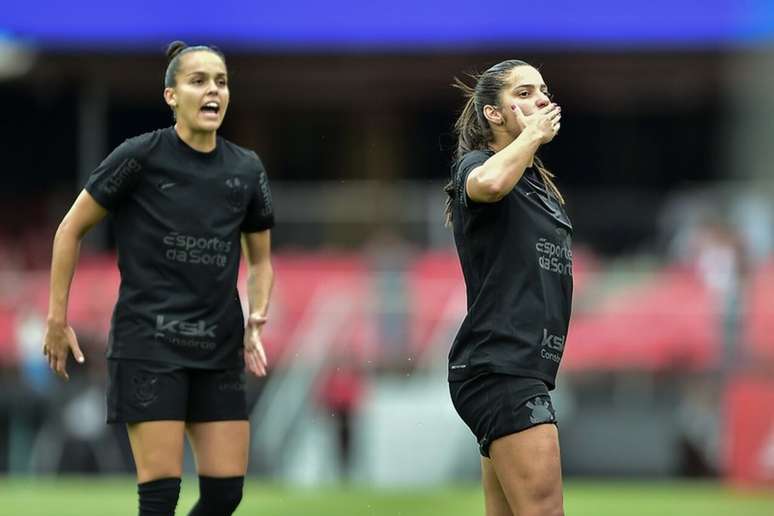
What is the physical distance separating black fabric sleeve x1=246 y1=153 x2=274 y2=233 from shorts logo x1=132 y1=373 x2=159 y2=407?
2.76ft

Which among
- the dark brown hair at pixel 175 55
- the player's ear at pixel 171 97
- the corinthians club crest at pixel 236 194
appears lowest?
Result: the corinthians club crest at pixel 236 194

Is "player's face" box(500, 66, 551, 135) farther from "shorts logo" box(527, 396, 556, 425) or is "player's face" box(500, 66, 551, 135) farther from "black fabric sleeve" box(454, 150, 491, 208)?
"shorts logo" box(527, 396, 556, 425)

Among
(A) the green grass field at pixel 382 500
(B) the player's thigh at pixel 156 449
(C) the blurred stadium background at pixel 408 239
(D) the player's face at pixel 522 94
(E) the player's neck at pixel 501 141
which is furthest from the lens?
(C) the blurred stadium background at pixel 408 239

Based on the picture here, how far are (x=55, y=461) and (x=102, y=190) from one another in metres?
9.24

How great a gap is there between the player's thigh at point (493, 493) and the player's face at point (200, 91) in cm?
195

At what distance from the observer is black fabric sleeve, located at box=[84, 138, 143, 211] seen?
7.06 m

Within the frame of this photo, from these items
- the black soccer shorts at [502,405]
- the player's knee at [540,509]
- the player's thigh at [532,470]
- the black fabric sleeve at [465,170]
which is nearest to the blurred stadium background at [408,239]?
the black fabric sleeve at [465,170]

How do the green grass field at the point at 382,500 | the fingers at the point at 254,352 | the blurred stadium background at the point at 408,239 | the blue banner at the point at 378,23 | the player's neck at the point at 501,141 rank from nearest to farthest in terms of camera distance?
the player's neck at the point at 501,141, the fingers at the point at 254,352, the green grass field at the point at 382,500, the blurred stadium background at the point at 408,239, the blue banner at the point at 378,23

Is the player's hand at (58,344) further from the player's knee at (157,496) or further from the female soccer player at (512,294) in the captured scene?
the female soccer player at (512,294)

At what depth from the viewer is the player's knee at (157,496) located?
7.00m

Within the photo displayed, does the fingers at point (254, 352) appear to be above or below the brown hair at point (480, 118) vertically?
below

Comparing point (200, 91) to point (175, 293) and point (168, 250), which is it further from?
point (175, 293)

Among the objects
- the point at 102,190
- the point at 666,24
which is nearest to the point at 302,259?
the point at 666,24

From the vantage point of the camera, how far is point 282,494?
1363cm
